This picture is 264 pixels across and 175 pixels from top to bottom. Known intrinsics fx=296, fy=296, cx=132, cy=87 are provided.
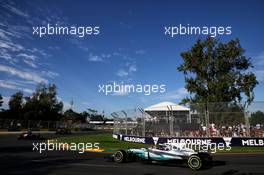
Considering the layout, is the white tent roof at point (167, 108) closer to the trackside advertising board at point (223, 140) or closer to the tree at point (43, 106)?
the trackside advertising board at point (223, 140)

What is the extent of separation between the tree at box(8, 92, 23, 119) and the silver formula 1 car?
237 feet

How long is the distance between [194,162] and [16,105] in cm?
7955

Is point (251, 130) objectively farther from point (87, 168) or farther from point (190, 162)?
point (87, 168)

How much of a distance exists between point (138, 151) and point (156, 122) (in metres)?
10.9

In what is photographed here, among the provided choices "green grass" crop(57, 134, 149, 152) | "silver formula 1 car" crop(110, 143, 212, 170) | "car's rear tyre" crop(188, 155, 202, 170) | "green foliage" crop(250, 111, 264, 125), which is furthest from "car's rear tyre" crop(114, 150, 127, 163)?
"green foliage" crop(250, 111, 264, 125)

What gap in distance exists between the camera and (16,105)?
273 ft

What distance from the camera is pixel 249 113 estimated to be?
20484 mm

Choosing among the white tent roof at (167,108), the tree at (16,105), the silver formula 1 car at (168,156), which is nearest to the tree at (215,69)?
the white tent roof at (167,108)

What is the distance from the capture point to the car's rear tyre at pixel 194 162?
11.6m

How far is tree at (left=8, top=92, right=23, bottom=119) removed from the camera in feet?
262

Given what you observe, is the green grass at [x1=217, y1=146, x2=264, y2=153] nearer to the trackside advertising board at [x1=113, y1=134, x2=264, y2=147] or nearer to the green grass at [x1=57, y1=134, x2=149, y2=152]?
the trackside advertising board at [x1=113, y1=134, x2=264, y2=147]

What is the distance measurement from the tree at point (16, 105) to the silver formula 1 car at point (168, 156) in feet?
237

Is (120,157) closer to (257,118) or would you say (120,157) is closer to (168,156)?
(168,156)

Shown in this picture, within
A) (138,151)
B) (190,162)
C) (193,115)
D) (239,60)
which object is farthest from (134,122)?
(239,60)
